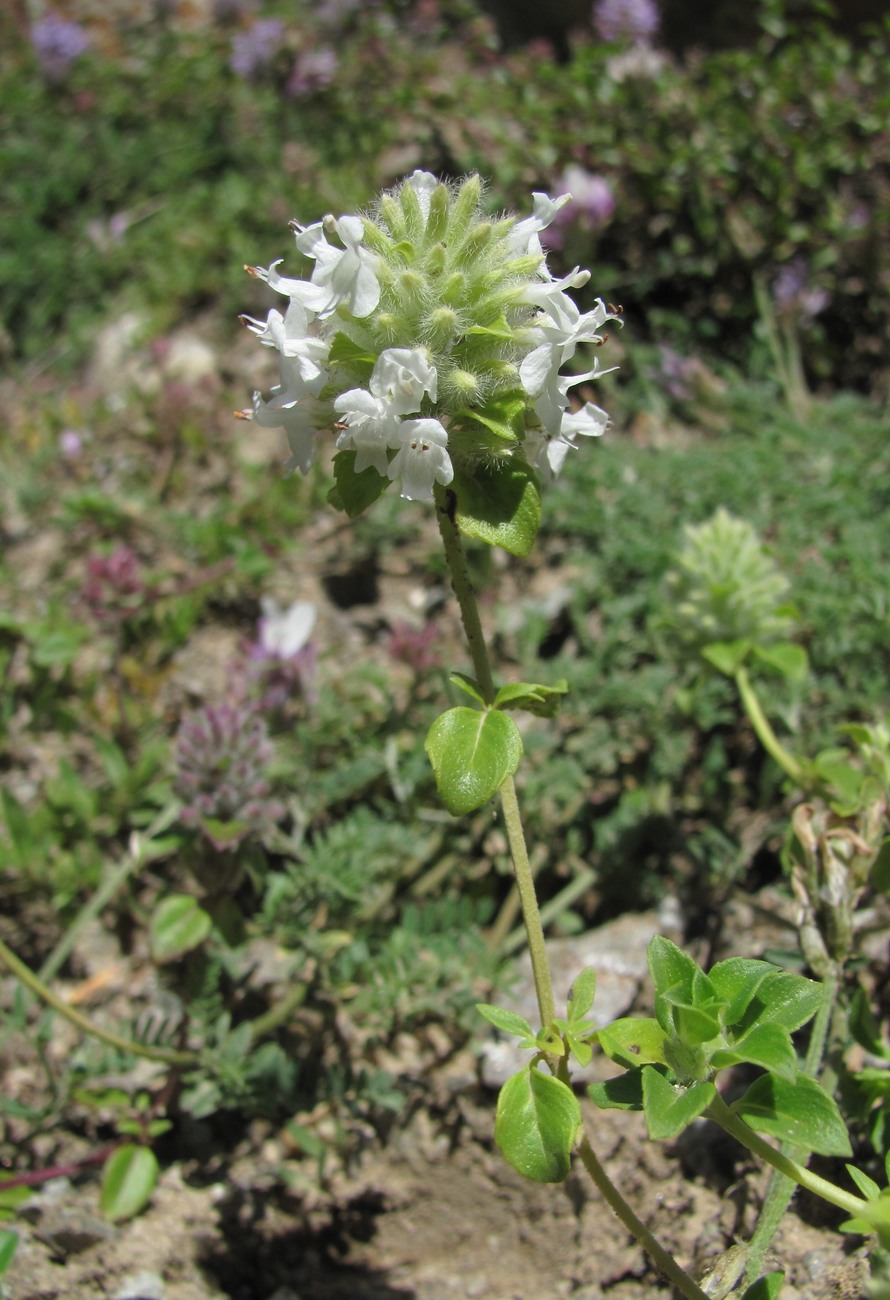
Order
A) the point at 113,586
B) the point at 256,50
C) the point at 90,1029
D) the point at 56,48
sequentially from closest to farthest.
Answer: the point at 90,1029, the point at 113,586, the point at 256,50, the point at 56,48

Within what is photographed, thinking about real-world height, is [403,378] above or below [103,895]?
above

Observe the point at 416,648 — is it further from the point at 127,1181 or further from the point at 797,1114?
the point at 797,1114

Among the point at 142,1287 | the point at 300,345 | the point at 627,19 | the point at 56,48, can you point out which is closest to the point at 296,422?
the point at 300,345

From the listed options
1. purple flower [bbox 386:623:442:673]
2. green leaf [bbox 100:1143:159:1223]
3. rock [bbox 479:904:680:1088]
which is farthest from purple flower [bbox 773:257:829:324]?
green leaf [bbox 100:1143:159:1223]

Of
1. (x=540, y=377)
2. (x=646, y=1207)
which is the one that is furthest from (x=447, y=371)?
(x=646, y=1207)

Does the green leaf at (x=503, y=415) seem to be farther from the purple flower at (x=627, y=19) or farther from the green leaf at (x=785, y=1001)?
the purple flower at (x=627, y=19)

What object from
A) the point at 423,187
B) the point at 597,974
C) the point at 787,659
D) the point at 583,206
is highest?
the point at 423,187

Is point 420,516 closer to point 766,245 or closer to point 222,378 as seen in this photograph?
point 222,378
